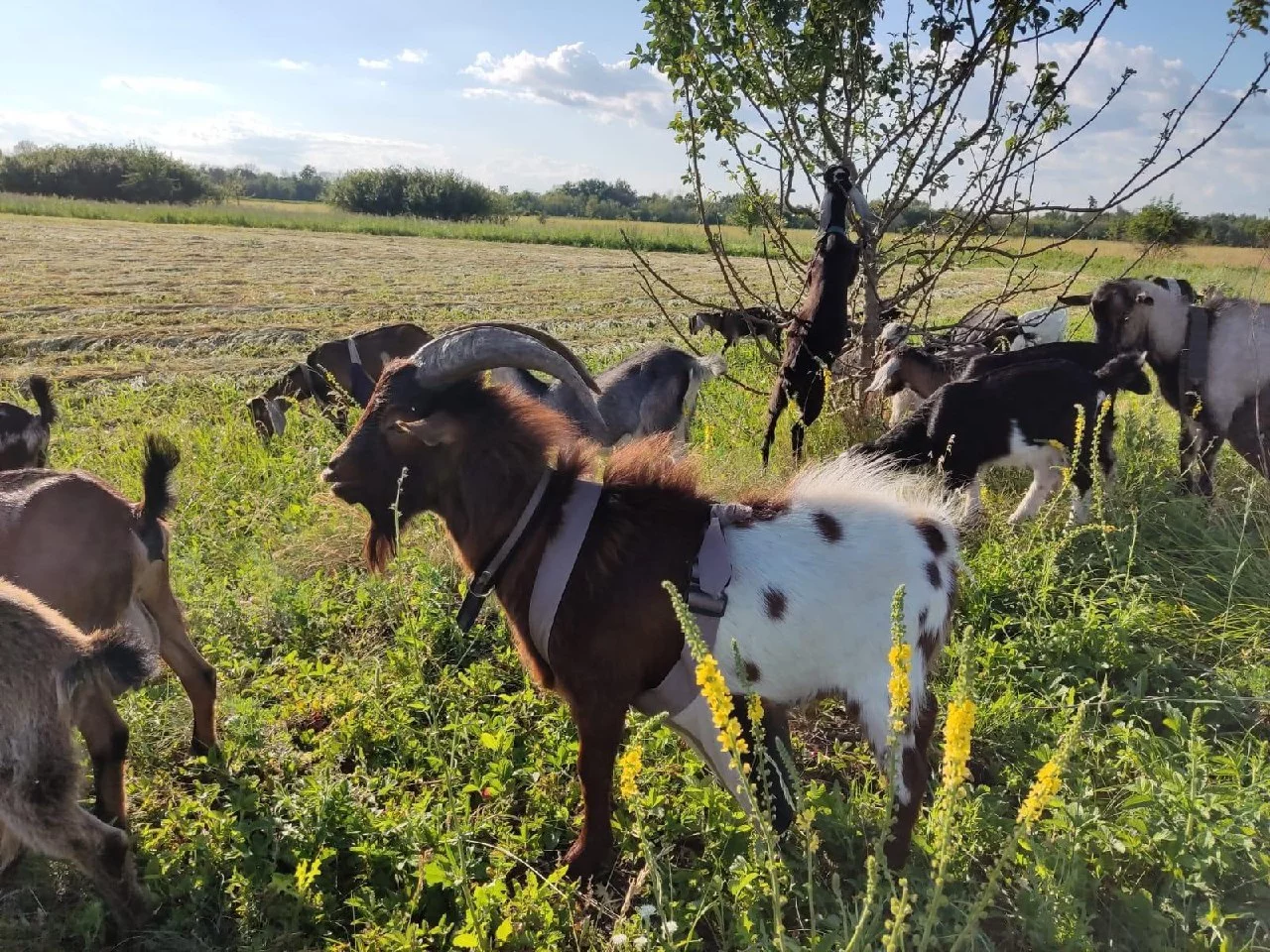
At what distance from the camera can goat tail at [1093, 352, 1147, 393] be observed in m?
5.36

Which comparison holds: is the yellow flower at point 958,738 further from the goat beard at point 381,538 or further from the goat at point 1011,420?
the goat at point 1011,420

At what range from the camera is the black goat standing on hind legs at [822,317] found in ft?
19.5

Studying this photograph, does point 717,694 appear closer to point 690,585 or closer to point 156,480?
point 690,585

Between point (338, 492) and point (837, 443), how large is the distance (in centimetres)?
499

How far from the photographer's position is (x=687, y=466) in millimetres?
3020

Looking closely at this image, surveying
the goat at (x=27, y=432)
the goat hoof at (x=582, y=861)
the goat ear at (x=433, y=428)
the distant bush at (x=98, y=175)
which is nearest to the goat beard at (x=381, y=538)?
the goat ear at (x=433, y=428)

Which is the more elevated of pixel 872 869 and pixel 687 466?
pixel 687 466

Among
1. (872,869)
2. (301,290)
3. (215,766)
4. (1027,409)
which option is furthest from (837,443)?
(301,290)

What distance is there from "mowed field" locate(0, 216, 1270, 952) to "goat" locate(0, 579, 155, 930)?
0.18 metres

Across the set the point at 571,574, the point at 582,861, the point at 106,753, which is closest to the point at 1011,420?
the point at 571,574

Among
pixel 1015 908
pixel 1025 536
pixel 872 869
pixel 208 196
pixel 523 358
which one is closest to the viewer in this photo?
pixel 872 869

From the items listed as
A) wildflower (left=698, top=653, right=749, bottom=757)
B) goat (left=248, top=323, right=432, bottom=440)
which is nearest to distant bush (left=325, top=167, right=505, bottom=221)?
goat (left=248, top=323, right=432, bottom=440)

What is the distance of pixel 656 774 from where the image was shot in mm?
3215

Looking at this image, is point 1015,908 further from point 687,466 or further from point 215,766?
Result: point 215,766
